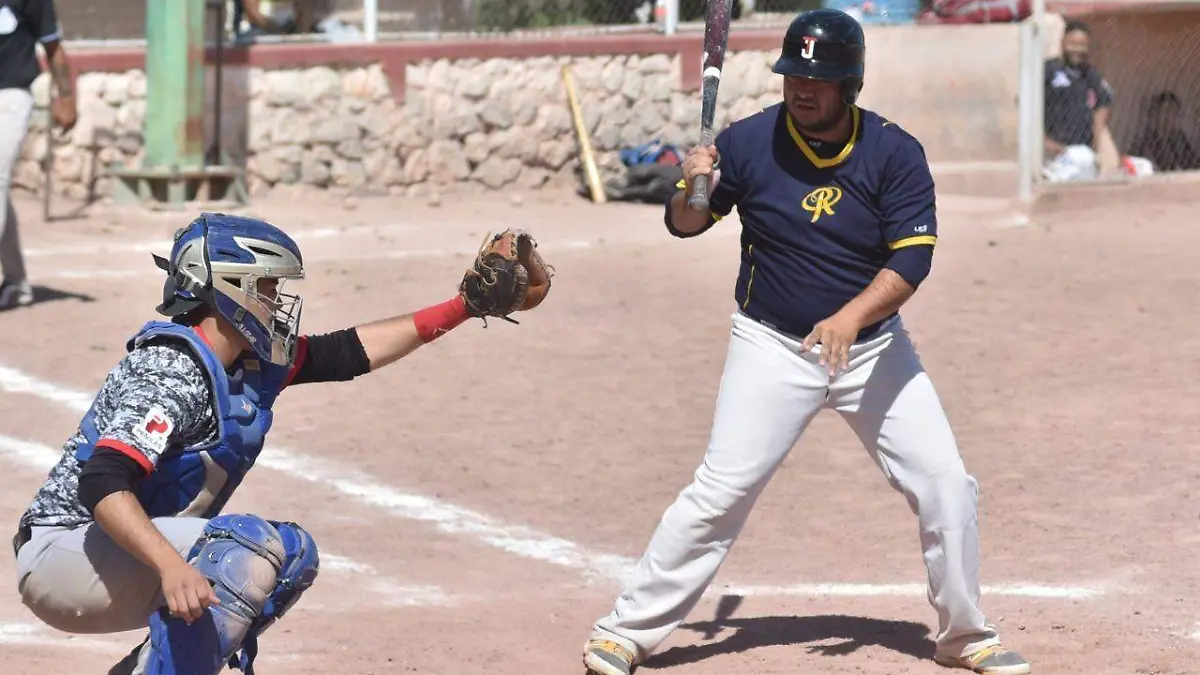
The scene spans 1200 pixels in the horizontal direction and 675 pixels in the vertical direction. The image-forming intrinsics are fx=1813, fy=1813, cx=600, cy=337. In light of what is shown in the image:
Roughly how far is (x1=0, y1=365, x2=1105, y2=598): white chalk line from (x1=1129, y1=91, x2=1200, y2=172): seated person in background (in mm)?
8722

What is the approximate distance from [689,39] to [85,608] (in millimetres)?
13090

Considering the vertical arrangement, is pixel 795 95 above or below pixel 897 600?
above

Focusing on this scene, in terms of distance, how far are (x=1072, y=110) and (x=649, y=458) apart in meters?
7.11

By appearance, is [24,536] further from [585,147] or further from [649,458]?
[585,147]

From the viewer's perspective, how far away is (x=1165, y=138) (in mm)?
14648

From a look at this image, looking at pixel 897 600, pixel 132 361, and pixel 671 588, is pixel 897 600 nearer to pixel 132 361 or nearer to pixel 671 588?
pixel 671 588

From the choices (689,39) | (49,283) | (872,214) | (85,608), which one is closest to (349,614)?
(85,608)

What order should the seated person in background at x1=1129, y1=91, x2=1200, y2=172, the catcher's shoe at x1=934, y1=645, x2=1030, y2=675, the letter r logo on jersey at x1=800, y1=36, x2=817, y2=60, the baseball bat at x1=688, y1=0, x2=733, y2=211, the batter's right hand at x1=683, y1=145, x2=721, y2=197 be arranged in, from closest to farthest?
the letter r logo on jersey at x1=800, y1=36, x2=817, y2=60, the batter's right hand at x1=683, y1=145, x2=721, y2=197, the catcher's shoe at x1=934, y1=645, x2=1030, y2=675, the baseball bat at x1=688, y1=0, x2=733, y2=211, the seated person in background at x1=1129, y1=91, x2=1200, y2=172

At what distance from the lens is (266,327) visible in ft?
15.1

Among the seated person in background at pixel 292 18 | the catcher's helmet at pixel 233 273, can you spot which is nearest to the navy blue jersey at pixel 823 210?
the catcher's helmet at pixel 233 273

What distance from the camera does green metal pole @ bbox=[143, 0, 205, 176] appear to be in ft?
48.1

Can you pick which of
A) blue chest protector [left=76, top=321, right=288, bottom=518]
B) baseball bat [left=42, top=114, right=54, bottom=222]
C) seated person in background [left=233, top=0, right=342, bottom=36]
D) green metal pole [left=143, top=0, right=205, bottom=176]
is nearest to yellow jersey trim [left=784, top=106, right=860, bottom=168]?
blue chest protector [left=76, top=321, right=288, bottom=518]

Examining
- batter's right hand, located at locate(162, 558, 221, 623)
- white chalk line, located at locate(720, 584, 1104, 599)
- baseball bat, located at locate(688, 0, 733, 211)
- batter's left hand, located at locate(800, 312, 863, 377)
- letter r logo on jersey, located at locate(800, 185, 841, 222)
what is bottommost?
white chalk line, located at locate(720, 584, 1104, 599)

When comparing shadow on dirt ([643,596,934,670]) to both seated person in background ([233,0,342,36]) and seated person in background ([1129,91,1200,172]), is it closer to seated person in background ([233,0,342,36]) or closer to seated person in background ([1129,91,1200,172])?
seated person in background ([1129,91,1200,172])
